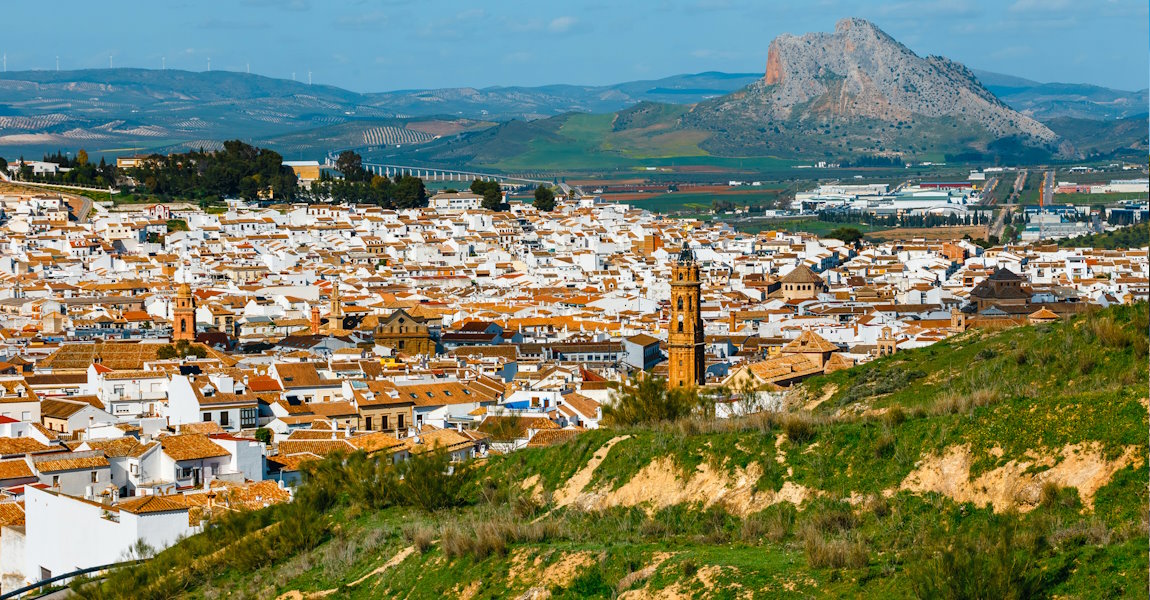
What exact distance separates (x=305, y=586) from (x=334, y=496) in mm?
3412

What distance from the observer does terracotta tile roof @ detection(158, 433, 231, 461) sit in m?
26.0

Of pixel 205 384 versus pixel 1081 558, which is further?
pixel 205 384

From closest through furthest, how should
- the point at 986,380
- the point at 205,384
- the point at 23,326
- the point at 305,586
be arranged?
the point at 305,586
the point at 986,380
the point at 205,384
the point at 23,326

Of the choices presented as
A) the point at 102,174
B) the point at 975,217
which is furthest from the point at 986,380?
the point at 975,217

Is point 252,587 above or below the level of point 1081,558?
below

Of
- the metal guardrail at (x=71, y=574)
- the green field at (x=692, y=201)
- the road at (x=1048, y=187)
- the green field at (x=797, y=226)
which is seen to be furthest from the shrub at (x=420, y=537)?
the road at (x=1048, y=187)

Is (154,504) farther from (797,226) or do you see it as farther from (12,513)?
(797,226)

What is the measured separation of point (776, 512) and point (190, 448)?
531 inches

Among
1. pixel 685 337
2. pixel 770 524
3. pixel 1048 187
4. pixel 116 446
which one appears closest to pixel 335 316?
pixel 685 337

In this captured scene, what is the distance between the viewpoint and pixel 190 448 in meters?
26.4

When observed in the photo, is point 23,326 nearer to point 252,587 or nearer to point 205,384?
point 205,384

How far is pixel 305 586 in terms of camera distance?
52.1 feet

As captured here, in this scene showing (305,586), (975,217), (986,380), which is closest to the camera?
(305,586)

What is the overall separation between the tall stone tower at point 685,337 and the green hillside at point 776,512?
1499cm
